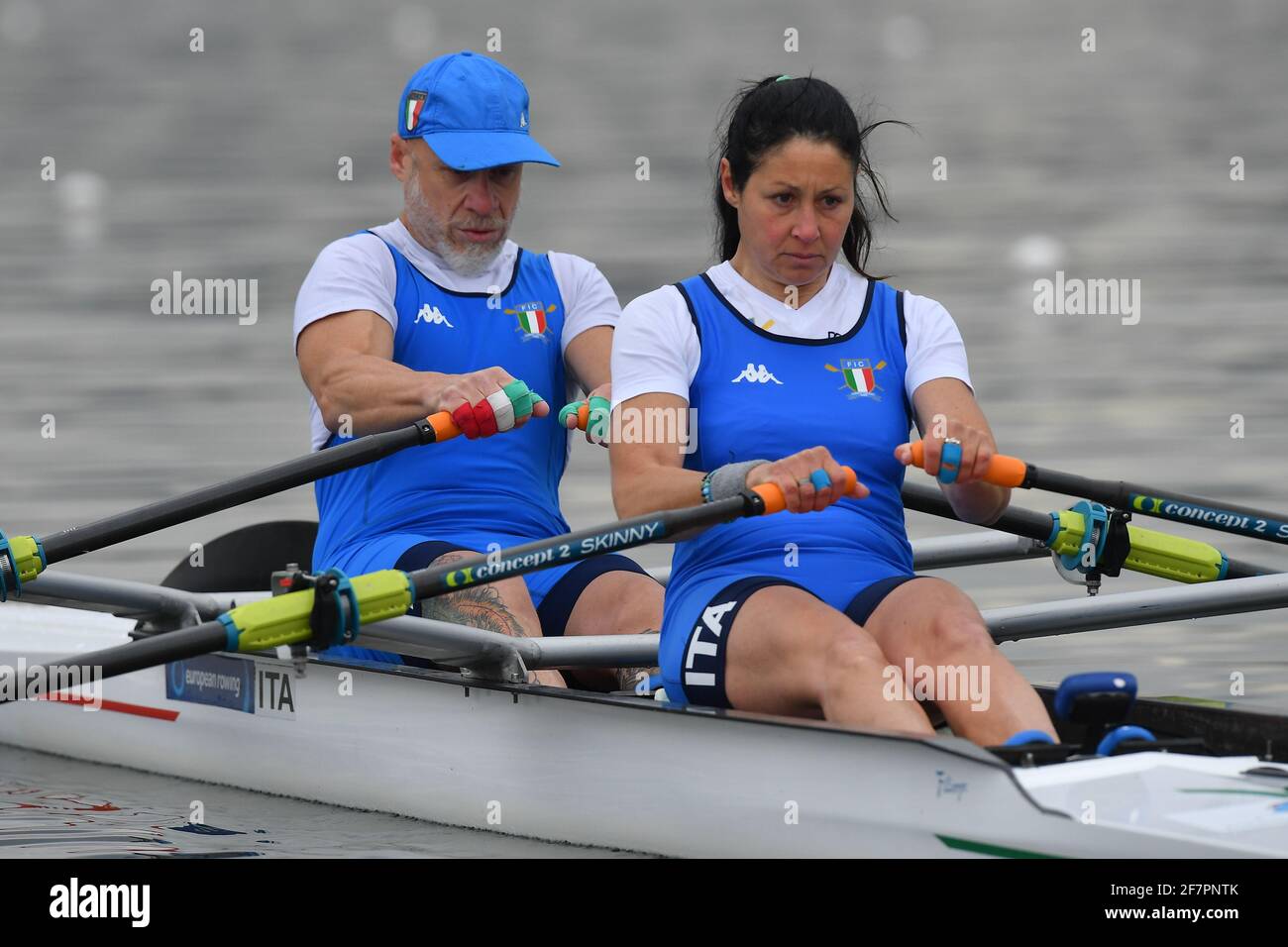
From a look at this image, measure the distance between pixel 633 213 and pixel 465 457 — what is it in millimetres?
12029

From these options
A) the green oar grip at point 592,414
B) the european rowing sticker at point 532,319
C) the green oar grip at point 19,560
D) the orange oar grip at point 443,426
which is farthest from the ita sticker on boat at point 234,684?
the european rowing sticker at point 532,319

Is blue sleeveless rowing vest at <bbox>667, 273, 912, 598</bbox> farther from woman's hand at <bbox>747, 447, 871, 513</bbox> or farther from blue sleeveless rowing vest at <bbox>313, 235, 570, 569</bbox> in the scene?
blue sleeveless rowing vest at <bbox>313, 235, 570, 569</bbox>

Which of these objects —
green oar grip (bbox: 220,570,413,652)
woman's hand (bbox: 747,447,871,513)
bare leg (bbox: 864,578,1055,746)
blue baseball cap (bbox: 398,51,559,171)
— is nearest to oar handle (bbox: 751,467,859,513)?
woman's hand (bbox: 747,447,871,513)

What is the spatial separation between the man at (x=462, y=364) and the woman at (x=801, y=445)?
0.86 meters

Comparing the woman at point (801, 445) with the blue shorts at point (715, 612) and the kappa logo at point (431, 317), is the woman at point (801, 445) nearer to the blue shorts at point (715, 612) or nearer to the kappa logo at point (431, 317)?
the blue shorts at point (715, 612)

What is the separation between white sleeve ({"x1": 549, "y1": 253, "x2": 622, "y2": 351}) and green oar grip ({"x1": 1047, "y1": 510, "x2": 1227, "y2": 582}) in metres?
1.38

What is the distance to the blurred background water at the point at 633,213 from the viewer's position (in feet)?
31.0

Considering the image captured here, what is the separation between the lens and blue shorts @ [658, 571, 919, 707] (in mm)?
4529

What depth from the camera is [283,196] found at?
1883 cm

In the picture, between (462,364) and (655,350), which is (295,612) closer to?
(655,350)

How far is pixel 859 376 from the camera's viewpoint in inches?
189

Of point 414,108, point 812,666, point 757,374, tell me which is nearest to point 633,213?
point 414,108

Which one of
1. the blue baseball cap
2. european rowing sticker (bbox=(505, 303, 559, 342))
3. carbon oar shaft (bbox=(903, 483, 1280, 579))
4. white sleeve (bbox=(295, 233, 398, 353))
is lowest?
carbon oar shaft (bbox=(903, 483, 1280, 579))
